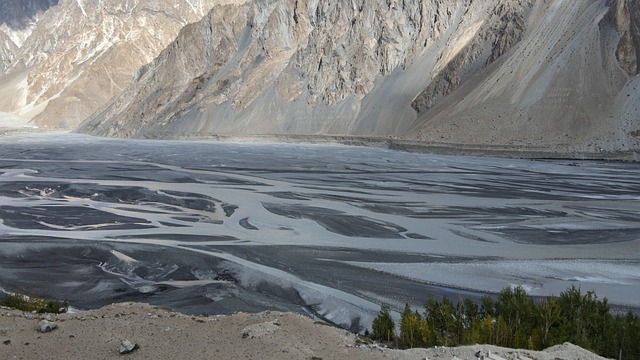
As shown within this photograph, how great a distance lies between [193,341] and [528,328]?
6072 millimetres

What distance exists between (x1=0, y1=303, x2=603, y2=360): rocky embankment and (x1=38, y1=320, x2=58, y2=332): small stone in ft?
0.05

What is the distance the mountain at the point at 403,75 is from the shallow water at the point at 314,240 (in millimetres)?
27436

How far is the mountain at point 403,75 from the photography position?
6550cm

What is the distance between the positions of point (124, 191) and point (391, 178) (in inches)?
693

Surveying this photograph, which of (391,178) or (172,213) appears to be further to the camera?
(391,178)

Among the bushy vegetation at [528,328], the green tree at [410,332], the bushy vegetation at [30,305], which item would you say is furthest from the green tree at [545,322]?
the bushy vegetation at [30,305]

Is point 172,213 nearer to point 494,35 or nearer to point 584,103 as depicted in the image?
point 584,103

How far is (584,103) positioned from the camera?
6362 cm

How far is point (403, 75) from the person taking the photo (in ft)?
309

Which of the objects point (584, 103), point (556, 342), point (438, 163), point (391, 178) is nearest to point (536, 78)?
point (584, 103)

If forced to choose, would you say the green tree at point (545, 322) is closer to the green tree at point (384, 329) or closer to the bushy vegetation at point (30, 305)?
the green tree at point (384, 329)

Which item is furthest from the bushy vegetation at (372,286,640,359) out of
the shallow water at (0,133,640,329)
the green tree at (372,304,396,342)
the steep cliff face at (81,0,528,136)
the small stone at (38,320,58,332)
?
the steep cliff face at (81,0,528,136)

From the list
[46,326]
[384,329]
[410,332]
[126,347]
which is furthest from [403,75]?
[126,347]

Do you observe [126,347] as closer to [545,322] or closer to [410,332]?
[410,332]
